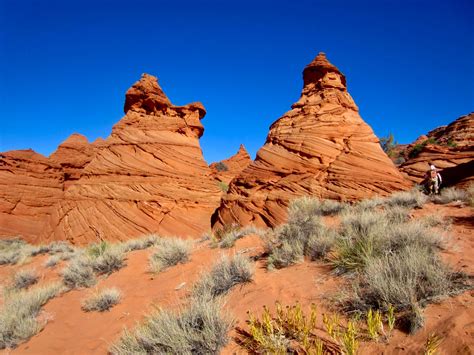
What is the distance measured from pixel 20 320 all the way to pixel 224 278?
3574 millimetres

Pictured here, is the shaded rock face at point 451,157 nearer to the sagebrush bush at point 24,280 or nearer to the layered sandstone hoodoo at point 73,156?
the sagebrush bush at point 24,280

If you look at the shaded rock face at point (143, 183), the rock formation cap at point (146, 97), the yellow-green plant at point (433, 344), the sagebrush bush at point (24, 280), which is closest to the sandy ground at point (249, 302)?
the yellow-green plant at point (433, 344)

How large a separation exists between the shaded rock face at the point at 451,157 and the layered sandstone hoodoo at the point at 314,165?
245 centimetres

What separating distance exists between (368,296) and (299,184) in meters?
7.54

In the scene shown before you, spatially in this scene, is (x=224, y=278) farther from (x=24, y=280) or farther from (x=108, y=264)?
(x=24, y=280)

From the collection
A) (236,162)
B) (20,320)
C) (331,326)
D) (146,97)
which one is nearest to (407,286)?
(331,326)

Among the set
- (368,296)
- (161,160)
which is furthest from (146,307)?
(161,160)

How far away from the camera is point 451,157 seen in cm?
2003

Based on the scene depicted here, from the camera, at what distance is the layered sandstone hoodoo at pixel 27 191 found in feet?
67.1

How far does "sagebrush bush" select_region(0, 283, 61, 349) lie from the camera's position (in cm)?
459

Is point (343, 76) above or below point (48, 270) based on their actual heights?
above

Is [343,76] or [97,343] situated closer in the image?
[97,343]

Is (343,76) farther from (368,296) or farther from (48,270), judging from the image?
(48,270)

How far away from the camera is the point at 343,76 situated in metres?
14.2
